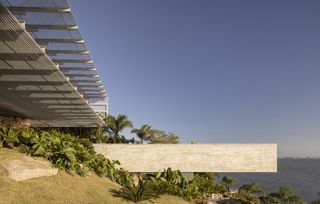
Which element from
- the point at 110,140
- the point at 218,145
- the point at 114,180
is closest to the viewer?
the point at 114,180

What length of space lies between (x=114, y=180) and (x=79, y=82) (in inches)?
365

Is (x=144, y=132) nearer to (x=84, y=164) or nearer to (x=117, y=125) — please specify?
(x=117, y=125)

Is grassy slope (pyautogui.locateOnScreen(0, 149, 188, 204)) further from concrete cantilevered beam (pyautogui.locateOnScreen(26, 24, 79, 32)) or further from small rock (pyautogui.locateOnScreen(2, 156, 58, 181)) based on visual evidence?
concrete cantilevered beam (pyautogui.locateOnScreen(26, 24, 79, 32))

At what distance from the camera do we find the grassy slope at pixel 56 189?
40.9 feet

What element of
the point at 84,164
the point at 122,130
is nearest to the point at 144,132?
the point at 122,130

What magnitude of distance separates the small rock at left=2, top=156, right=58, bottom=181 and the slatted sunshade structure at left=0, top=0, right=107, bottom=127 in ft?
13.3

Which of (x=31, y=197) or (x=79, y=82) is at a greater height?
(x=79, y=82)

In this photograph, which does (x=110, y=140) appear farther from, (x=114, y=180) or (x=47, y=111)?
(x=114, y=180)

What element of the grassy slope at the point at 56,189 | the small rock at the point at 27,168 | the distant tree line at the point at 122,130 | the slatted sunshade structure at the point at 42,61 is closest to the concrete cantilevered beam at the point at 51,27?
the slatted sunshade structure at the point at 42,61

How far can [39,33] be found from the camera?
55.5 ft

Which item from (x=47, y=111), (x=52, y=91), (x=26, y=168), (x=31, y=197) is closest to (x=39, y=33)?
(x=52, y=91)

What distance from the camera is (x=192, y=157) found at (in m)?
32.8

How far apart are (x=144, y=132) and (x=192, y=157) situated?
14597mm

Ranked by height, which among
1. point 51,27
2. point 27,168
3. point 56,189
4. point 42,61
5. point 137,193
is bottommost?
point 137,193
